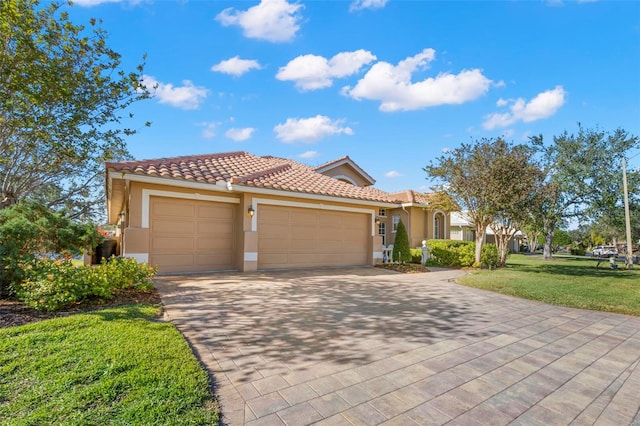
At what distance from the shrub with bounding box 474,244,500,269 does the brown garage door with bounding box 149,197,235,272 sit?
11.6 m

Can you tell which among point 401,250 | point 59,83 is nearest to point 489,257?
point 401,250

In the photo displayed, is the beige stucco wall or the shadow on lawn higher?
the beige stucco wall

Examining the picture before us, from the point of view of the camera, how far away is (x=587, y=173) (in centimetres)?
2314

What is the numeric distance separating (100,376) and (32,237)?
517 centimetres

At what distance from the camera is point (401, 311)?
6273 mm

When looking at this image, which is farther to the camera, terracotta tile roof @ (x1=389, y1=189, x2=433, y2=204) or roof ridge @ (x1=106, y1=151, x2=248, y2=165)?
terracotta tile roof @ (x1=389, y1=189, x2=433, y2=204)

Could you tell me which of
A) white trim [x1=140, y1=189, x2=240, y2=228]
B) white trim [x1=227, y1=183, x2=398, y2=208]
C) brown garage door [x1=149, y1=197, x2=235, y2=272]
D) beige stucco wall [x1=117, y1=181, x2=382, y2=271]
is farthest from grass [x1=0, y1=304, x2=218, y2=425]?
white trim [x1=227, y1=183, x2=398, y2=208]

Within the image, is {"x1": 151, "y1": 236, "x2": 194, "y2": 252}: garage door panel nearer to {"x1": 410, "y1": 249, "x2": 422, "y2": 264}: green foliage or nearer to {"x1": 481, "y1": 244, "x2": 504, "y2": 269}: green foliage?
{"x1": 410, "y1": 249, "x2": 422, "y2": 264}: green foliage

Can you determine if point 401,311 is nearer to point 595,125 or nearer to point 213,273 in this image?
point 213,273

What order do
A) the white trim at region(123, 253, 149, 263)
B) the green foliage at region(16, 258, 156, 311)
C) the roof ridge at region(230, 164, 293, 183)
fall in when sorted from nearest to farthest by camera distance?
the green foliage at region(16, 258, 156, 311) < the white trim at region(123, 253, 149, 263) < the roof ridge at region(230, 164, 293, 183)

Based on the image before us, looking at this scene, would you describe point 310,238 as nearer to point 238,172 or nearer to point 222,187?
point 238,172

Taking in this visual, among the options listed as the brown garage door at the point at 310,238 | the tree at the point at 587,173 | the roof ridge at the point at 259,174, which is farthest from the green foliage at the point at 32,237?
the tree at the point at 587,173

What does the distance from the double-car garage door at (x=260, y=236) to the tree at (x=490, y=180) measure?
4.73 meters

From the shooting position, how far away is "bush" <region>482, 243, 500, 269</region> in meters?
14.9
